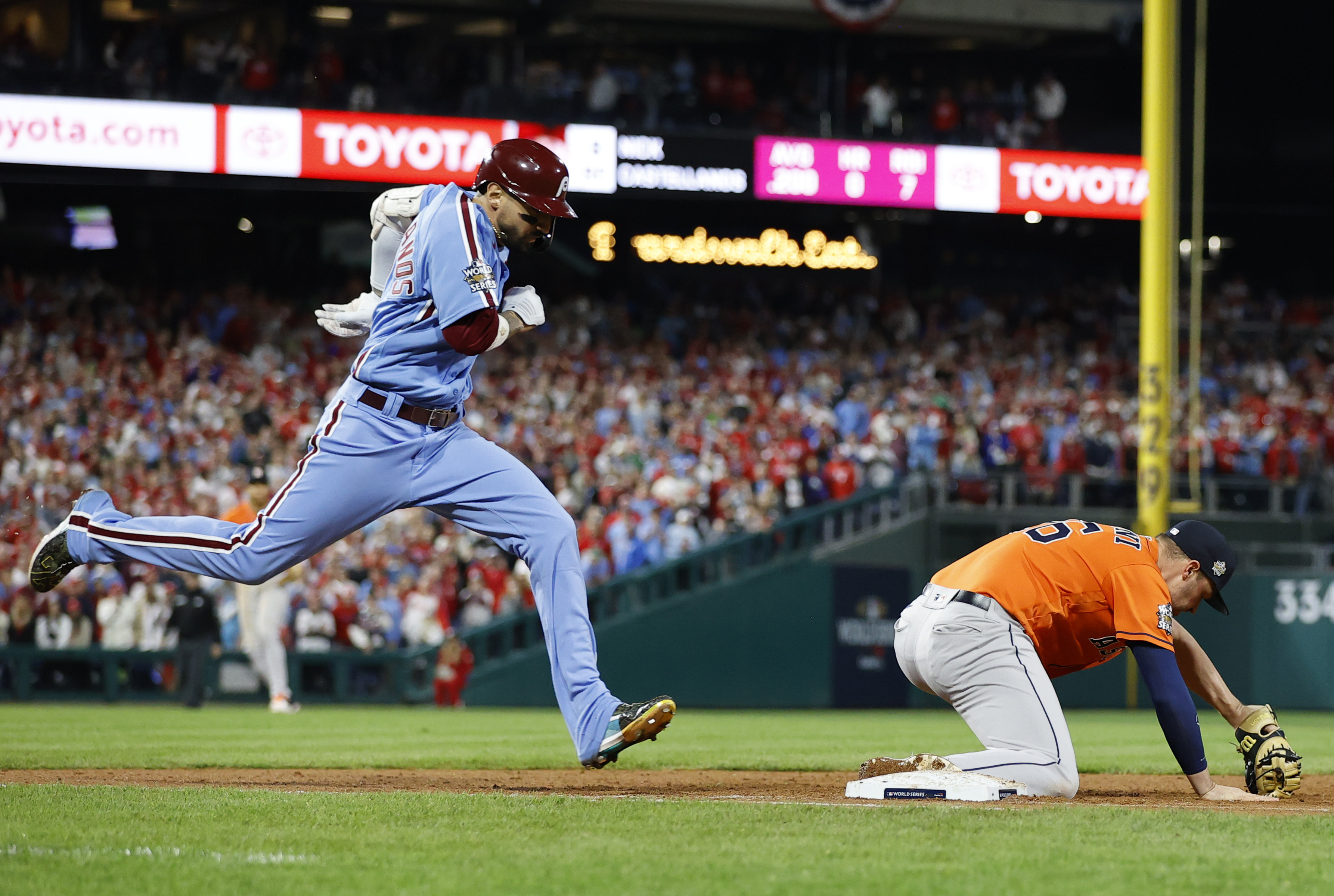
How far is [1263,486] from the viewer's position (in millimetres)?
20500

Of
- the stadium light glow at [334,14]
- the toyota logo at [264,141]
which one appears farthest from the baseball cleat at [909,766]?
the stadium light glow at [334,14]

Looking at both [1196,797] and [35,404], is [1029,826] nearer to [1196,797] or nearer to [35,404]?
[1196,797]

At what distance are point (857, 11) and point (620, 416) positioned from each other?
8200mm

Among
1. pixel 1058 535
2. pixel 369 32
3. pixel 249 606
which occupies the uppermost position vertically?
pixel 369 32

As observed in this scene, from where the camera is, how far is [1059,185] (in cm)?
2400

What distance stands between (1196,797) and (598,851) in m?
3.00

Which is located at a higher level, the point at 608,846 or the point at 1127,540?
the point at 1127,540

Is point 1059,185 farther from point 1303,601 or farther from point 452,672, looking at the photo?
point 452,672

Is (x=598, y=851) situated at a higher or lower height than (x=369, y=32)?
A: lower

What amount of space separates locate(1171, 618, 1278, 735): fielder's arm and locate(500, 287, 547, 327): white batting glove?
271 cm

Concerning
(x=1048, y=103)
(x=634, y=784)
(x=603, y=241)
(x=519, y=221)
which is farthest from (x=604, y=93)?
(x=519, y=221)

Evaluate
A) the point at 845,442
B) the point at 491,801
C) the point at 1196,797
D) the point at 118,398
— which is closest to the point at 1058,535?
the point at 1196,797

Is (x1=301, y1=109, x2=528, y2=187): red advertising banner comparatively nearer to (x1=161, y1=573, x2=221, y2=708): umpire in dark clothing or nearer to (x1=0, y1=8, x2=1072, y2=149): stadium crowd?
(x1=0, y1=8, x2=1072, y2=149): stadium crowd

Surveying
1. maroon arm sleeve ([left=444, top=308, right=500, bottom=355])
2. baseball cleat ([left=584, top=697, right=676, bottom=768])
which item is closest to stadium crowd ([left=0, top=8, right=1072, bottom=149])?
maroon arm sleeve ([left=444, top=308, right=500, bottom=355])
